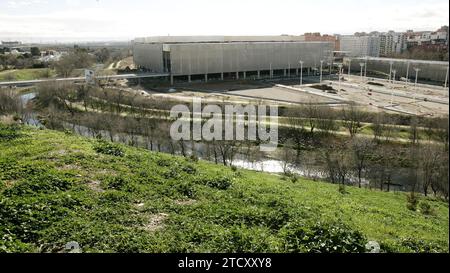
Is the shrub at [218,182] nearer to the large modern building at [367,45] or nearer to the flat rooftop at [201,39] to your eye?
the flat rooftop at [201,39]

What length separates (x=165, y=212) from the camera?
6.68 metres

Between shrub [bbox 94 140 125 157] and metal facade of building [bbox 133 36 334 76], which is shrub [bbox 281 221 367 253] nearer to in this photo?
shrub [bbox 94 140 125 157]

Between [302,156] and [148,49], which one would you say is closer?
[302,156]

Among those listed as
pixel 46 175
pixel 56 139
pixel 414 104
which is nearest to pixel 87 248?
pixel 46 175

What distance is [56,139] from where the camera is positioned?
11180 mm

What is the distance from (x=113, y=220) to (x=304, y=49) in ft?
164

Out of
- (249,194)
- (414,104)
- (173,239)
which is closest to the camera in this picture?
(173,239)

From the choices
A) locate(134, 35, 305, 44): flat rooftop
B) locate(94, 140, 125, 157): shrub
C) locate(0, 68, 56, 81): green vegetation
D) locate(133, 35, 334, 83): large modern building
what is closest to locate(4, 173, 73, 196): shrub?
locate(94, 140, 125, 157): shrub

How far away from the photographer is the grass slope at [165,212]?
5.34 metres

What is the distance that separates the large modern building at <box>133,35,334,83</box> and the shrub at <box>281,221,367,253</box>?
39472mm

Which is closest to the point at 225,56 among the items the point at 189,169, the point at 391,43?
the point at 189,169

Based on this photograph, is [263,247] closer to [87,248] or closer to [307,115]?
[87,248]

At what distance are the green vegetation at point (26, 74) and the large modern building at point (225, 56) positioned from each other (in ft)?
39.0

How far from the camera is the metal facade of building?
1741 inches
